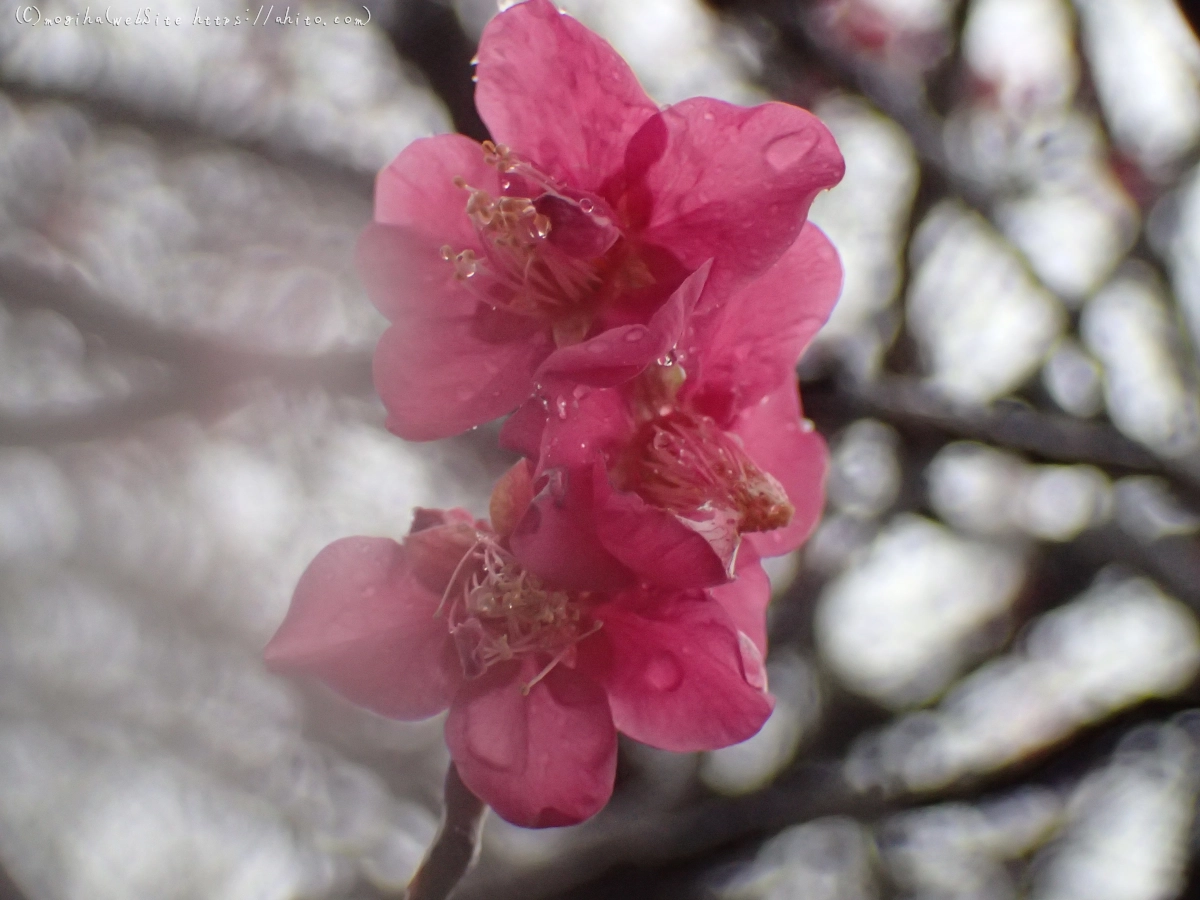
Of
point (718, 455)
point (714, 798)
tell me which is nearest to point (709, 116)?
point (718, 455)

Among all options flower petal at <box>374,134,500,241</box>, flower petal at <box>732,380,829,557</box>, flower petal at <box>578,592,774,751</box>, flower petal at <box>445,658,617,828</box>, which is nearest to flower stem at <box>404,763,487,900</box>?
flower petal at <box>445,658,617,828</box>

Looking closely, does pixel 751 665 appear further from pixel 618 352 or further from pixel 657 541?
pixel 618 352

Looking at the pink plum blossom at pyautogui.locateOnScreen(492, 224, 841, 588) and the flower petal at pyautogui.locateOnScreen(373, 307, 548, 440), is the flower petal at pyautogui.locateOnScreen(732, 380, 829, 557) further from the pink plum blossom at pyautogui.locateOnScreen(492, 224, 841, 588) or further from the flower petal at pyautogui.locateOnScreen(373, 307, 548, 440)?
the flower petal at pyautogui.locateOnScreen(373, 307, 548, 440)

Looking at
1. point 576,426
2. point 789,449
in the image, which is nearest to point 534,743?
point 576,426

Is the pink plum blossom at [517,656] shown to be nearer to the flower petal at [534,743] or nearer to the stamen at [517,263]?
the flower petal at [534,743]

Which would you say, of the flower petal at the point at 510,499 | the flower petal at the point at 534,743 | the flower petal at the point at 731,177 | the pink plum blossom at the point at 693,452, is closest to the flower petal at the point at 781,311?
the pink plum blossom at the point at 693,452

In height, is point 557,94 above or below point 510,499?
above
